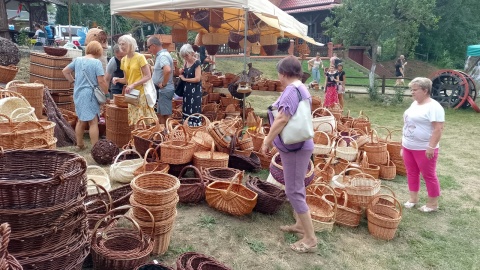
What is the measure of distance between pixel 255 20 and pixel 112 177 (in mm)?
6460

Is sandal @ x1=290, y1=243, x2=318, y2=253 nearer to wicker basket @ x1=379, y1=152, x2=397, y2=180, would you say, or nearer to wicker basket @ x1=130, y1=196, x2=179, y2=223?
wicker basket @ x1=130, y1=196, x2=179, y2=223

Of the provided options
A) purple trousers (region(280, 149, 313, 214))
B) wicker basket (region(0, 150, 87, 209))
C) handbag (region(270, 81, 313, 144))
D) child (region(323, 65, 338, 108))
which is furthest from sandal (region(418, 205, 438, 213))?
child (region(323, 65, 338, 108))

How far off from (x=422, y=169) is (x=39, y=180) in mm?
3945

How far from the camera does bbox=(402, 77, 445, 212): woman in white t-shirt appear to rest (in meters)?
4.22

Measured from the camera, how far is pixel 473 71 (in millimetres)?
14250

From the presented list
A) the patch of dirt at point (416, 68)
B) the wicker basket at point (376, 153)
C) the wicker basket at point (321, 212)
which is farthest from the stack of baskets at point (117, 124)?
the patch of dirt at point (416, 68)

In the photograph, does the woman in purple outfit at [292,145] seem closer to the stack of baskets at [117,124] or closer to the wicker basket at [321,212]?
the wicker basket at [321,212]

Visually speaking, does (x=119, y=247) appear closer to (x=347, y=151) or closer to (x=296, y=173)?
(x=296, y=173)

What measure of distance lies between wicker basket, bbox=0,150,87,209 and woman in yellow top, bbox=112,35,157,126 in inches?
110

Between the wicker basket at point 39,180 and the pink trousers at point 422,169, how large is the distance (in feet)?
11.8

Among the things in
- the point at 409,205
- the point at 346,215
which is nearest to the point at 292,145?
the point at 346,215

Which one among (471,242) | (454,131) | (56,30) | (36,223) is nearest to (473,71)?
(454,131)

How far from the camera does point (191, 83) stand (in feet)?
21.0

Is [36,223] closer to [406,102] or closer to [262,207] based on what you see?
[262,207]
